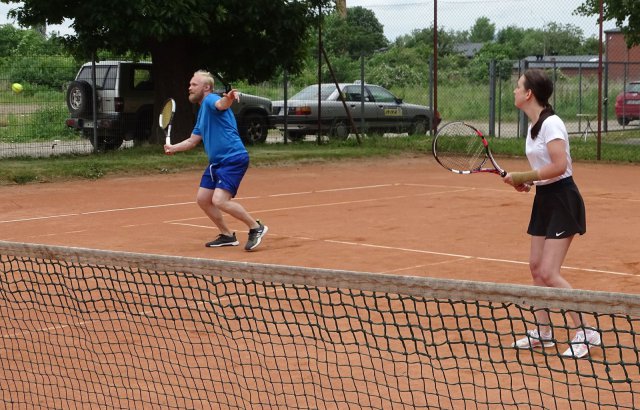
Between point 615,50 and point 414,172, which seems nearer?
point 414,172

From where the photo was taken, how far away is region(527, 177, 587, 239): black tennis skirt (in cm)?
611

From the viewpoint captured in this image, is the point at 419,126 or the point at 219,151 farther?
the point at 419,126

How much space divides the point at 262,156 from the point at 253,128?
3.70 m

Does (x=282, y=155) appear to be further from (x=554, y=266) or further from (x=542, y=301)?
(x=542, y=301)

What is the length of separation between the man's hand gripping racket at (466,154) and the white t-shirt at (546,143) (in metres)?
0.24

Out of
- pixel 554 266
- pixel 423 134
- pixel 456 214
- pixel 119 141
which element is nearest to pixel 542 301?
pixel 554 266

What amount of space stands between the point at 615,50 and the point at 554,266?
3148 cm

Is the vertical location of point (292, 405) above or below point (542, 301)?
below

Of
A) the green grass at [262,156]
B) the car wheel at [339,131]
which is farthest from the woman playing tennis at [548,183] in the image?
the car wheel at [339,131]

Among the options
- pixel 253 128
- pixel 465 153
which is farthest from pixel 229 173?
pixel 253 128

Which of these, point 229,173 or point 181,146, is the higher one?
point 181,146

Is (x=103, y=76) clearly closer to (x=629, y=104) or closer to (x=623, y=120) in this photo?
(x=623, y=120)

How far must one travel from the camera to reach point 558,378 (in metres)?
5.70

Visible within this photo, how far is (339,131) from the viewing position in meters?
23.6
